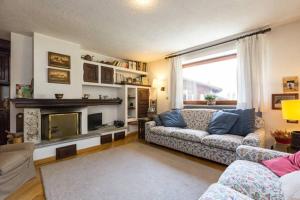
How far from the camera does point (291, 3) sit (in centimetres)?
219

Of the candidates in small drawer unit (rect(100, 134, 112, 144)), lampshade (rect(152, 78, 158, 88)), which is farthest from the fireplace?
lampshade (rect(152, 78, 158, 88))

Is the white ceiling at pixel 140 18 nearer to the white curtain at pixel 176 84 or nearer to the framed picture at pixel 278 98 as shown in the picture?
the white curtain at pixel 176 84

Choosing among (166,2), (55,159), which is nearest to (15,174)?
(55,159)

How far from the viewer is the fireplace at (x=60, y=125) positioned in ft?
10.2

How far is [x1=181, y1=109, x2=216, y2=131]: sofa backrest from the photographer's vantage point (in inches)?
134

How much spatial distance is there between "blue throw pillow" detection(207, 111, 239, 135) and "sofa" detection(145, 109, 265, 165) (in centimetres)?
14

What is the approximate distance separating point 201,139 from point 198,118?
0.82 m

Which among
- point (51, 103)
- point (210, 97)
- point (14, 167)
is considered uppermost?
point (210, 97)

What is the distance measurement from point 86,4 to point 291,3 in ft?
9.43

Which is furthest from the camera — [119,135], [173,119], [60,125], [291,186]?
[119,135]

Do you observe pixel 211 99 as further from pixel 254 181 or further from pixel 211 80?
pixel 254 181

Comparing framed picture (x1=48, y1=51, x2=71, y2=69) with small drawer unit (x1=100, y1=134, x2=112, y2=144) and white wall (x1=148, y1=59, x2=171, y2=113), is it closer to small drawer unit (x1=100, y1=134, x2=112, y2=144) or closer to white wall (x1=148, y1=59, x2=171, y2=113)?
small drawer unit (x1=100, y1=134, x2=112, y2=144)

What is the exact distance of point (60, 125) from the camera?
10.7 feet

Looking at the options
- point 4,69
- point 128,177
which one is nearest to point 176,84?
point 128,177
